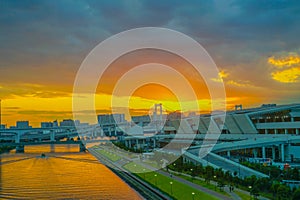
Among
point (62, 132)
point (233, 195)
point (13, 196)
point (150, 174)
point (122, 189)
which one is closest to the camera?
point (233, 195)

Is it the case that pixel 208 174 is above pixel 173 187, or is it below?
above

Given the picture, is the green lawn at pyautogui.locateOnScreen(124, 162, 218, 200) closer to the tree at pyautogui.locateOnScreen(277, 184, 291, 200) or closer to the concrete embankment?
the concrete embankment

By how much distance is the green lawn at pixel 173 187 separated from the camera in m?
5.73

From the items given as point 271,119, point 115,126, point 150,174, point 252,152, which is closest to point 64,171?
point 150,174

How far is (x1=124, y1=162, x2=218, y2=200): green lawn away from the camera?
18.8 feet

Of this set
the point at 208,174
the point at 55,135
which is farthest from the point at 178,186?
the point at 55,135

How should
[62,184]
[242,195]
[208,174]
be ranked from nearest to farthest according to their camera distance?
[242,195], [208,174], [62,184]

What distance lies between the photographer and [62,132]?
27.2 metres

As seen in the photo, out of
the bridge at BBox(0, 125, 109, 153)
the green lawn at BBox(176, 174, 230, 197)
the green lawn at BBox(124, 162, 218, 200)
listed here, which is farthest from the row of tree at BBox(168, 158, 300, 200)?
the bridge at BBox(0, 125, 109, 153)

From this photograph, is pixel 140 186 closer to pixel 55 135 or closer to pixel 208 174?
pixel 208 174

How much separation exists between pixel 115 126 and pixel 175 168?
21.2 meters

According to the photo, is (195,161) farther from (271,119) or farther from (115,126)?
(115,126)

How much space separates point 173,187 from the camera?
21.9 feet

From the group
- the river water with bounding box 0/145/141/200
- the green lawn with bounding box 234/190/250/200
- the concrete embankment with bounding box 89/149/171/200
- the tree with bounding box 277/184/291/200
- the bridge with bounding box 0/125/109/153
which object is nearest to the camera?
the tree with bounding box 277/184/291/200
